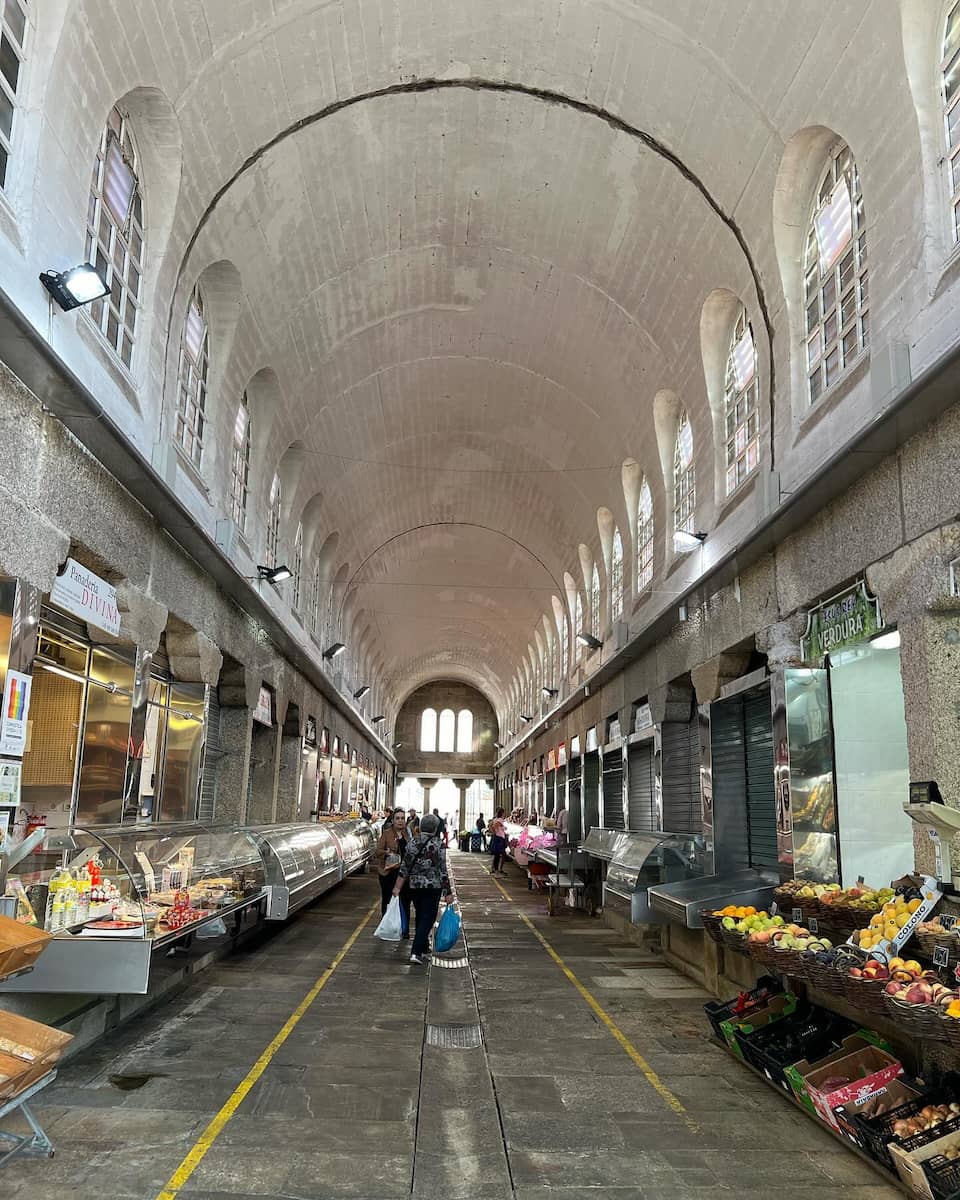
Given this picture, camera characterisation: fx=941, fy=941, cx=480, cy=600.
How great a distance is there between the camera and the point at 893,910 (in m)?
5.20

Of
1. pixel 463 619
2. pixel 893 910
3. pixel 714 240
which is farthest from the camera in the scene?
pixel 463 619

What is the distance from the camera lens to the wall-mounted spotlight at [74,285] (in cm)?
587

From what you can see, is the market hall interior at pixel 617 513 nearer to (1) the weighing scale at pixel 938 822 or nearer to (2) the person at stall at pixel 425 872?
(1) the weighing scale at pixel 938 822

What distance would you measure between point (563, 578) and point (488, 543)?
2.48 metres

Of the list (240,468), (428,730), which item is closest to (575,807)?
(240,468)

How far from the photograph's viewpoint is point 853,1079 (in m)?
5.01

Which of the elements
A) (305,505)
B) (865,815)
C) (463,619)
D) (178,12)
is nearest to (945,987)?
(865,815)

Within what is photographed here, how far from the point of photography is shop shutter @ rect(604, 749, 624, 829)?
56.3 feet

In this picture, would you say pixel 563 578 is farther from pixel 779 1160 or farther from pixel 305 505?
pixel 779 1160

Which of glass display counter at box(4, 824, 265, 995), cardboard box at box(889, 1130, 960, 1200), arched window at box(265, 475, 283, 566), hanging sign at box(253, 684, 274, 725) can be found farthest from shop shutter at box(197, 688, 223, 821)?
cardboard box at box(889, 1130, 960, 1200)

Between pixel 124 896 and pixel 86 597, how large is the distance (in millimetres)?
2508

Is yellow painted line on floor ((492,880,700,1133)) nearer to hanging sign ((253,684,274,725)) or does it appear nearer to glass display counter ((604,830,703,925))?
glass display counter ((604,830,703,925))

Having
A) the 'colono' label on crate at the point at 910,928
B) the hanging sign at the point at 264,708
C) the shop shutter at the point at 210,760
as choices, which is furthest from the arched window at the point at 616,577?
the 'colono' label on crate at the point at 910,928

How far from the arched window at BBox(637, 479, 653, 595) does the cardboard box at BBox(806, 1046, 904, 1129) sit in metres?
9.31
